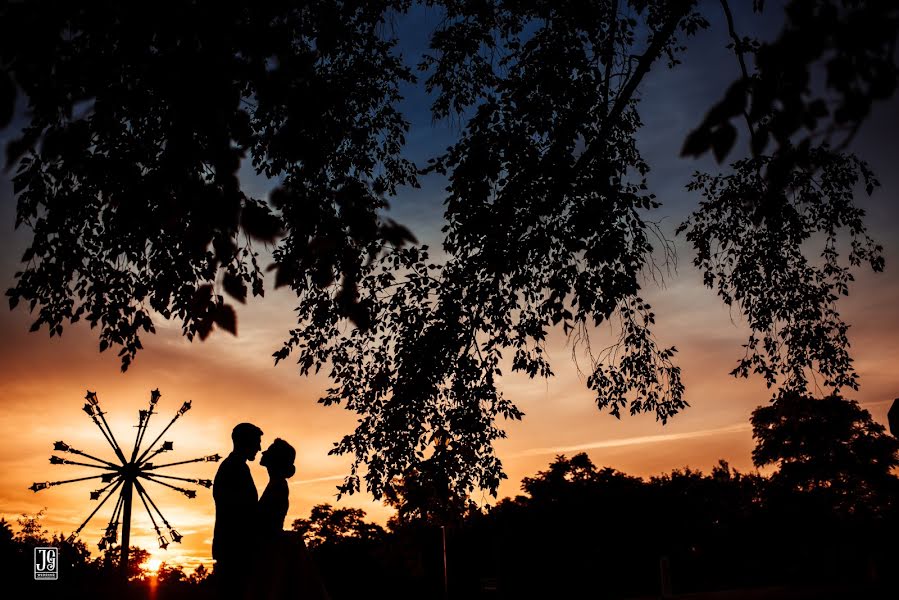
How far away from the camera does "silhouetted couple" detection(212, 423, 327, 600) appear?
521 centimetres

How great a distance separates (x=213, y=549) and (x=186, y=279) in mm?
3172

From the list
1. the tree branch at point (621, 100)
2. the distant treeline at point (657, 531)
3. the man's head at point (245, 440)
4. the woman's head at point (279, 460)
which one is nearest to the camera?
the man's head at point (245, 440)

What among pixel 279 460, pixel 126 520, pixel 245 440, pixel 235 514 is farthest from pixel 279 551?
pixel 126 520

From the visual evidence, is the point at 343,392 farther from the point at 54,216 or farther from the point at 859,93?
the point at 859,93

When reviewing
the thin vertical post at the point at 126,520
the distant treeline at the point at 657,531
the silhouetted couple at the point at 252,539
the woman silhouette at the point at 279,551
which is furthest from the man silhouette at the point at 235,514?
the distant treeline at the point at 657,531

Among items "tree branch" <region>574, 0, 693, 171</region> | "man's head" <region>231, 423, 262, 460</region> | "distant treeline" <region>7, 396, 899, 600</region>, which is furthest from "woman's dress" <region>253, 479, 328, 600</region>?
"distant treeline" <region>7, 396, 899, 600</region>

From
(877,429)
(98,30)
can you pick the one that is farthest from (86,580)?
(877,429)

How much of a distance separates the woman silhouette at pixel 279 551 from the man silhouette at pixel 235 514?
0.34 feet

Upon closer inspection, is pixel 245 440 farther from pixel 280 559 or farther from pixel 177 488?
pixel 177 488

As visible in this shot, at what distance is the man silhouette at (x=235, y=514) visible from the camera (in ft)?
17.1
